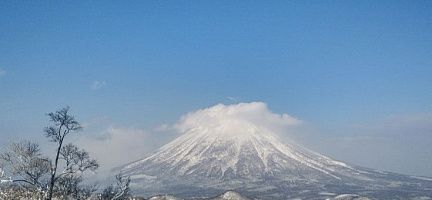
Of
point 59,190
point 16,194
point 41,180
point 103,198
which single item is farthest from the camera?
point 16,194

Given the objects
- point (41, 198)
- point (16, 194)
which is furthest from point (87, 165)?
point (16, 194)

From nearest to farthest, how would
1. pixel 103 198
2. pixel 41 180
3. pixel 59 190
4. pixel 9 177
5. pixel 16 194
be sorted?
pixel 9 177
pixel 41 180
pixel 59 190
pixel 103 198
pixel 16 194

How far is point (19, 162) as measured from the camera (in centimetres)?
4122

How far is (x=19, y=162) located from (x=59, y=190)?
18.9 feet

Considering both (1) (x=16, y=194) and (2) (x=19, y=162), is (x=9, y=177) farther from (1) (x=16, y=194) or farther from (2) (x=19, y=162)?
(1) (x=16, y=194)

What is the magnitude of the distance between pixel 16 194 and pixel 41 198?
241ft

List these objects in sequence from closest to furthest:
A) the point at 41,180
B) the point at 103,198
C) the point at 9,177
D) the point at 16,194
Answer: the point at 9,177, the point at 41,180, the point at 103,198, the point at 16,194

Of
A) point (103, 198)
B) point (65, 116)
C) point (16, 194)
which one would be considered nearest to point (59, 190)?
point (103, 198)

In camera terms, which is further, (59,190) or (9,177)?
(59,190)

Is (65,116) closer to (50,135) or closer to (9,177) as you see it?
(50,135)

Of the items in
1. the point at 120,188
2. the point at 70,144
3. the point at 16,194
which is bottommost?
the point at 120,188

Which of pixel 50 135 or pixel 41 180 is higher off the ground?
pixel 50 135

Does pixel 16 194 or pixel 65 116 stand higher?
pixel 16 194

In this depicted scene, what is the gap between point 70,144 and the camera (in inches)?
1679
